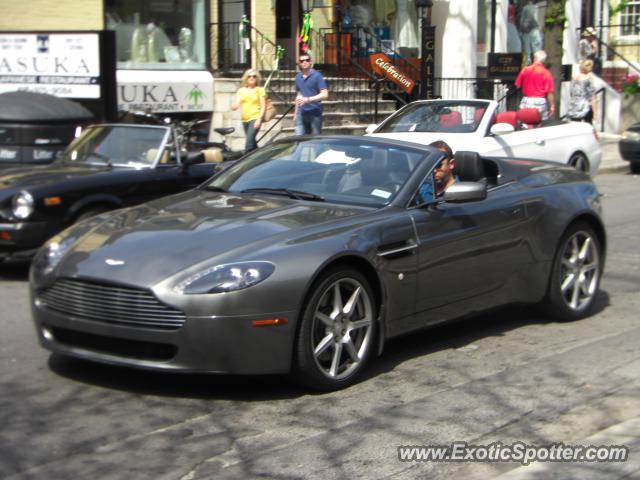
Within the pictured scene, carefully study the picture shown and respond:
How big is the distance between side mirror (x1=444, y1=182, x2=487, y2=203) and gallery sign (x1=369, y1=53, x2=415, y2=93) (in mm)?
15190

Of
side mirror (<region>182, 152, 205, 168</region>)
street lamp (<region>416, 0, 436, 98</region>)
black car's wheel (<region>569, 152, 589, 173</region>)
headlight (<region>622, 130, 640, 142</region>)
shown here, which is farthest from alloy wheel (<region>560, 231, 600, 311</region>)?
street lamp (<region>416, 0, 436, 98</region>)

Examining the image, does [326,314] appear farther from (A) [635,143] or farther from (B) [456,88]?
(B) [456,88]

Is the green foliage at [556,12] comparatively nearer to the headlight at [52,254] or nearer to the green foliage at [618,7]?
the green foliage at [618,7]

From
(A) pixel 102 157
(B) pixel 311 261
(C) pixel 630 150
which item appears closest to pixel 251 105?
(A) pixel 102 157

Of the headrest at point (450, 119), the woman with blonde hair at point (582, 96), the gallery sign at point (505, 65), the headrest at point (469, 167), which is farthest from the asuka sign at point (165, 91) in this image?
the headrest at point (469, 167)

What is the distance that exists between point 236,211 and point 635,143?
45.4ft

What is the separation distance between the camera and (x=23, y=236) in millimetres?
8953

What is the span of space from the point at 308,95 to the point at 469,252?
9.37 meters

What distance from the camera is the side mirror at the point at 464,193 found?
6543mm

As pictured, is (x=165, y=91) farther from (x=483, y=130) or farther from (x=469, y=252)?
(x=469, y=252)

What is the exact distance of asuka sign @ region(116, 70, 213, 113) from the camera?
18641 mm

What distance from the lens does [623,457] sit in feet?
15.6

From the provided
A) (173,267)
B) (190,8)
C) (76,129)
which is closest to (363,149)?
(173,267)

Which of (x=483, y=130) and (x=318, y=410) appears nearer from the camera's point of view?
(x=318, y=410)
